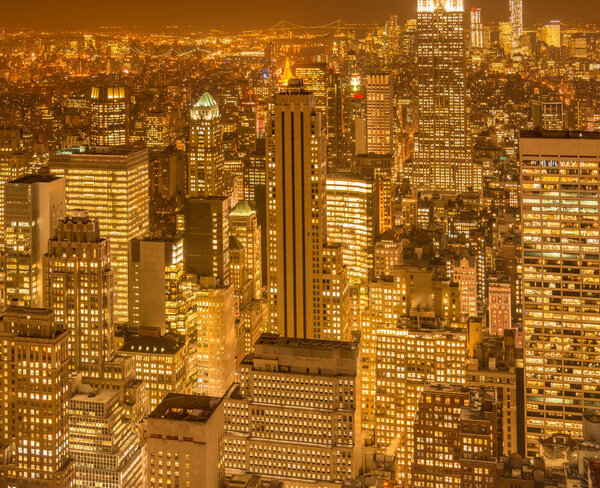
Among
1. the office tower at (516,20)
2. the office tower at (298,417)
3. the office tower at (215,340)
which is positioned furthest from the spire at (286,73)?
the office tower at (298,417)

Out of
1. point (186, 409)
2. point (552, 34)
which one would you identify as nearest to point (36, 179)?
point (186, 409)

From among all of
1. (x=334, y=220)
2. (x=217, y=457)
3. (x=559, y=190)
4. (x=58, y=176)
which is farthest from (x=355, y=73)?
(x=217, y=457)

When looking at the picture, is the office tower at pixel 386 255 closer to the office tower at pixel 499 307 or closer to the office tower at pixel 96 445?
the office tower at pixel 499 307

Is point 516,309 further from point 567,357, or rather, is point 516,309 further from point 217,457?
point 217,457

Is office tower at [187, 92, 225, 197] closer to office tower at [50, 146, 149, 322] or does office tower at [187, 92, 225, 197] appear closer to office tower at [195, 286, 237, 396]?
office tower at [50, 146, 149, 322]

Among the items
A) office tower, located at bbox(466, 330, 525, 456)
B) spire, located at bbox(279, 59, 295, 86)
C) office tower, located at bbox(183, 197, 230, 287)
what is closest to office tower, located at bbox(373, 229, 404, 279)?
office tower, located at bbox(466, 330, 525, 456)

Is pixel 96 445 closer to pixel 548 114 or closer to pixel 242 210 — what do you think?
pixel 242 210
